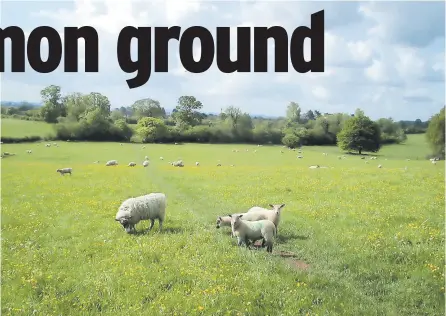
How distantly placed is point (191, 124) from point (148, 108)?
12.6 ft

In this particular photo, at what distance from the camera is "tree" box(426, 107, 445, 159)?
5074 centimetres

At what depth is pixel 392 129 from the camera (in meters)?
43.8

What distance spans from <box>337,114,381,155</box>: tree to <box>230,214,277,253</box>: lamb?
101ft

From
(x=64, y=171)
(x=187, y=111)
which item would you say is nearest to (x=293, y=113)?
(x=187, y=111)

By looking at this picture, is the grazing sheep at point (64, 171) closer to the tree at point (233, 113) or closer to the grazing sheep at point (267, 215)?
the tree at point (233, 113)

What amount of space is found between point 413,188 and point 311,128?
22739 millimetres

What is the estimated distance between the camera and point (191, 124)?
105 ft

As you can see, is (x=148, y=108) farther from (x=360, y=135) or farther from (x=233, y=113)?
(x=360, y=135)

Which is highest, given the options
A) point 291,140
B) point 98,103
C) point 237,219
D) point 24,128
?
point 98,103

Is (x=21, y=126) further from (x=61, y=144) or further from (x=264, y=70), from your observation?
(x=264, y=70)

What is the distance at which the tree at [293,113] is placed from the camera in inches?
1565

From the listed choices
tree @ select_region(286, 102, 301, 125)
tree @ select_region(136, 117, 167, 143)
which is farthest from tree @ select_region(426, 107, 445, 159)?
tree @ select_region(136, 117, 167, 143)

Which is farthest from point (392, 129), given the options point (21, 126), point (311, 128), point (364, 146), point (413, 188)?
point (21, 126)

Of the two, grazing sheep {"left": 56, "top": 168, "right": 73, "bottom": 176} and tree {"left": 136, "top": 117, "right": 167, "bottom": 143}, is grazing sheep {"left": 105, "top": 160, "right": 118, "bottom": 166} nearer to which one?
grazing sheep {"left": 56, "top": 168, "right": 73, "bottom": 176}
